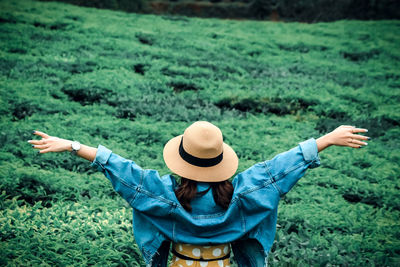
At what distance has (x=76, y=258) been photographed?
3031 mm

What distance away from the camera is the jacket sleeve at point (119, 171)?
205cm

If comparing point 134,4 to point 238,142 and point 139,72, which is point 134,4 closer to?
point 139,72

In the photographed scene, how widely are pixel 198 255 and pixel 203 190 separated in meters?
0.36

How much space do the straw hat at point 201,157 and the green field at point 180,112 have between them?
4.32 ft

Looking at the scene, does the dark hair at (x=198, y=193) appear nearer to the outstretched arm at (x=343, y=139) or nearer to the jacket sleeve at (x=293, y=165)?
the jacket sleeve at (x=293, y=165)

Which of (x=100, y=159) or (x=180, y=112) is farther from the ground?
(x=100, y=159)

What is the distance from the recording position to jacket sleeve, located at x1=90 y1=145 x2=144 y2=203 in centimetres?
205

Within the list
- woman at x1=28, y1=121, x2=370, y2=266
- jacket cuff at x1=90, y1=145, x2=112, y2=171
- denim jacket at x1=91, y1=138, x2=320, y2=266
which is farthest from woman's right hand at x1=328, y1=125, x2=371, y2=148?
jacket cuff at x1=90, y1=145, x2=112, y2=171

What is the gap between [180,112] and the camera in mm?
6152

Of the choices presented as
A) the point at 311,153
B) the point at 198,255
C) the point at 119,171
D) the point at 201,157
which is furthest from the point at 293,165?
the point at 119,171

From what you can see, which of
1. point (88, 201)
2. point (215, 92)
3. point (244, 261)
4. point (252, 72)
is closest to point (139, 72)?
point (215, 92)

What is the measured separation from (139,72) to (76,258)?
5102 millimetres

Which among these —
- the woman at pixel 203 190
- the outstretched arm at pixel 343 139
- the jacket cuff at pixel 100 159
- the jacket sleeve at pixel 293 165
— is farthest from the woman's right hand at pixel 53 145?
the outstretched arm at pixel 343 139

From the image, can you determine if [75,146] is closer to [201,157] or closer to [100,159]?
[100,159]
